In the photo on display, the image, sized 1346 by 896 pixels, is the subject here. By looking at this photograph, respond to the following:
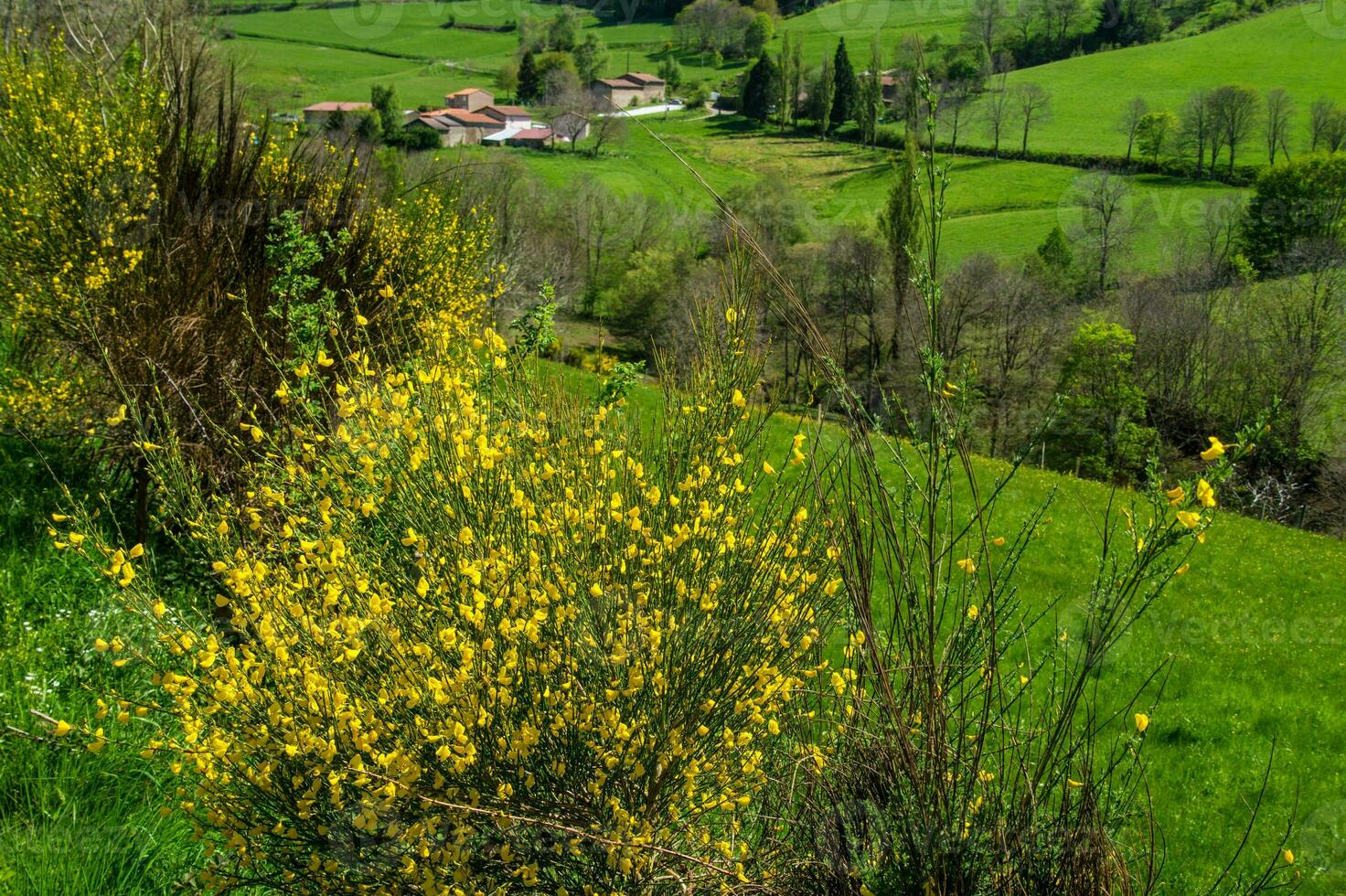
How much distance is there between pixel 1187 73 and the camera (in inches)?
3145

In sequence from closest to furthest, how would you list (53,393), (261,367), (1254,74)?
(261,367) < (53,393) < (1254,74)

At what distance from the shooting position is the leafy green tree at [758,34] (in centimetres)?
11019

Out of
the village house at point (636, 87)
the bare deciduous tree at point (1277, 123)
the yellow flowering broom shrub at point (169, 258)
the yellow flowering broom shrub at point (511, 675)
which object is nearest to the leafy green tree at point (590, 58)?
the village house at point (636, 87)

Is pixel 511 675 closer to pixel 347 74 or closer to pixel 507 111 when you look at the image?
pixel 507 111

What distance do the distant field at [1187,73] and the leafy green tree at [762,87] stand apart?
2442 centimetres

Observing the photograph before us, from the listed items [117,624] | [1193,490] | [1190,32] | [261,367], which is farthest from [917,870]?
[1190,32]

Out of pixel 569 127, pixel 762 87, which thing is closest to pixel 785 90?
pixel 762 87

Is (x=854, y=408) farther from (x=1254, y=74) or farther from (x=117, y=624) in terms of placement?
(x=1254, y=74)

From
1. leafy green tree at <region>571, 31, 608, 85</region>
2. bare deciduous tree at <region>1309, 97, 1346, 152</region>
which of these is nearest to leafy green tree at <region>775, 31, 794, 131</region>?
leafy green tree at <region>571, 31, 608, 85</region>

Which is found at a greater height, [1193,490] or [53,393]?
[1193,490]

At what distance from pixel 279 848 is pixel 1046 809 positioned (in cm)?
258

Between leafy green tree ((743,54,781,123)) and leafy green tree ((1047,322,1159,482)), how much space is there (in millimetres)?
63486

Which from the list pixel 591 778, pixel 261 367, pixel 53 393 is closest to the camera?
pixel 591 778

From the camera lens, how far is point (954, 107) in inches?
2805
